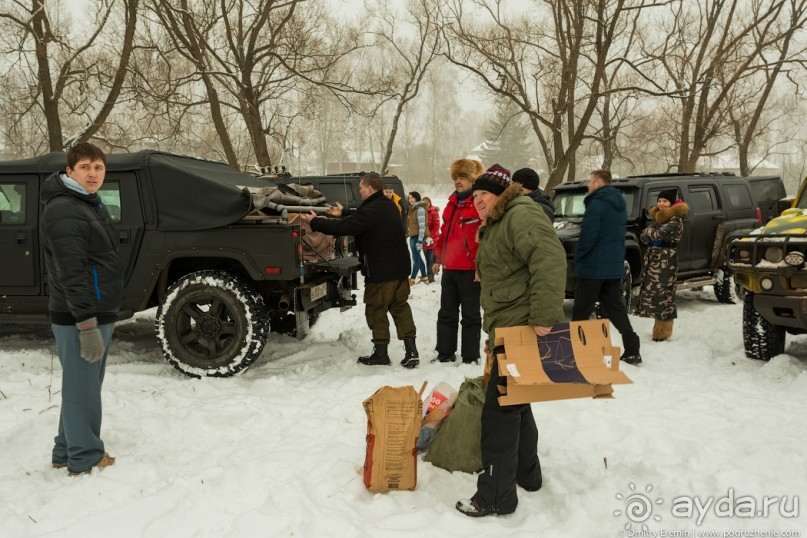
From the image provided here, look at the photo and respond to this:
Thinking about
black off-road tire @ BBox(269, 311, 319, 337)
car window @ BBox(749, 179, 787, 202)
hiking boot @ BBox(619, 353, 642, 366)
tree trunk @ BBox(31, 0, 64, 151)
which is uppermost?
tree trunk @ BBox(31, 0, 64, 151)

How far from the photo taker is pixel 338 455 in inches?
148

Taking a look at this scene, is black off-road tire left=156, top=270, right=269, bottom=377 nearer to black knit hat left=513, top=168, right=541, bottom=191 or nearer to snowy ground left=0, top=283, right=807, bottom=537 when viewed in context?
snowy ground left=0, top=283, right=807, bottom=537

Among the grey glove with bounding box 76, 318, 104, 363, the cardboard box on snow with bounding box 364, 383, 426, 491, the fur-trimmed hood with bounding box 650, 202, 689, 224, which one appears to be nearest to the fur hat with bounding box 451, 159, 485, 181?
the fur-trimmed hood with bounding box 650, 202, 689, 224

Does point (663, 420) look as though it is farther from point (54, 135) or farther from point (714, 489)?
point (54, 135)

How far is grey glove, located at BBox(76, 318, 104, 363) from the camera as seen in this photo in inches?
131

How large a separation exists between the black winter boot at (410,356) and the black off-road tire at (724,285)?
20.3ft

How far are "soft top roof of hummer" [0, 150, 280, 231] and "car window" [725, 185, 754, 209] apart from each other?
820 cm

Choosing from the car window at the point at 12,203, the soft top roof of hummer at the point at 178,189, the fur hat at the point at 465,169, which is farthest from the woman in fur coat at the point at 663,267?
the car window at the point at 12,203

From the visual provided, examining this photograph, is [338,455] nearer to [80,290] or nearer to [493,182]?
[80,290]

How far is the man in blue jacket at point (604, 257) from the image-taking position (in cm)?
590

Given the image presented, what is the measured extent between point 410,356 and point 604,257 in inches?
89.1

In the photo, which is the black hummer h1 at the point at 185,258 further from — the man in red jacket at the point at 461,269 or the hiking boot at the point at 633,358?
the hiking boot at the point at 633,358

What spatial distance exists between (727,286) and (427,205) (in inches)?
229

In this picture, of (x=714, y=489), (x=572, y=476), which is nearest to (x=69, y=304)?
(x=572, y=476)
